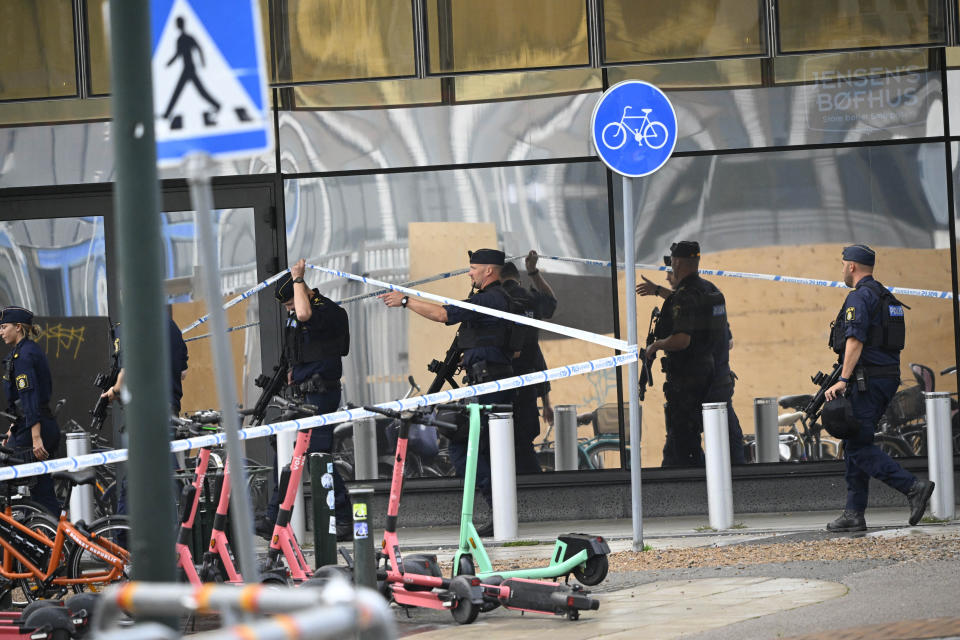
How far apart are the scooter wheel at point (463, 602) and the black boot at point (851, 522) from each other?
3.76 m

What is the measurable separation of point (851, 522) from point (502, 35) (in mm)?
5145

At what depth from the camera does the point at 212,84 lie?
14.5 feet

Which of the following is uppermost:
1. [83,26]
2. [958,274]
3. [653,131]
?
[83,26]

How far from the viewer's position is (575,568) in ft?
24.7

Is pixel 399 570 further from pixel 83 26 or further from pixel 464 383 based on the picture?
pixel 83 26

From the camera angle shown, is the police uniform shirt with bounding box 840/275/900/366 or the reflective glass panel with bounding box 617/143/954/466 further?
the reflective glass panel with bounding box 617/143/954/466

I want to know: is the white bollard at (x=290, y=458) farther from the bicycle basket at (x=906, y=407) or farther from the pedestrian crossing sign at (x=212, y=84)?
the pedestrian crossing sign at (x=212, y=84)

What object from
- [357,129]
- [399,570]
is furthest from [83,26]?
[399,570]

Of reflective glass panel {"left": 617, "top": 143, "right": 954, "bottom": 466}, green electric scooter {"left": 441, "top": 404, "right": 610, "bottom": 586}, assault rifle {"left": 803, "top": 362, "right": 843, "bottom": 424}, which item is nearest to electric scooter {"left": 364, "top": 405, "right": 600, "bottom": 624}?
green electric scooter {"left": 441, "top": 404, "right": 610, "bottom": 586}

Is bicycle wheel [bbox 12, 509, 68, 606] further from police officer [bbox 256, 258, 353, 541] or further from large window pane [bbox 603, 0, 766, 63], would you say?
large window pane [bbox 603, 0, 766, 63]

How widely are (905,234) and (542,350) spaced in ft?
10.9

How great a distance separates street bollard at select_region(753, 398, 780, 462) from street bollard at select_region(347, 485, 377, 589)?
6044mm

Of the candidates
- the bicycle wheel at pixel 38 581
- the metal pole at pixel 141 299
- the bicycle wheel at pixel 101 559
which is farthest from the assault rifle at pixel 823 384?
the metal pole at pixel 141 299

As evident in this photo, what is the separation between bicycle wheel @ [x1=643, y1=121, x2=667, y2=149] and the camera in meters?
9.38
